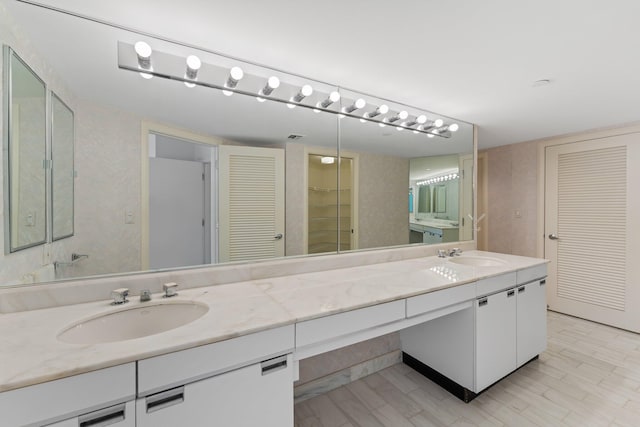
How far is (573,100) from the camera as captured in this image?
2.07 metres

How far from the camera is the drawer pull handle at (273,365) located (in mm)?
996

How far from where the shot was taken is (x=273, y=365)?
1.02m

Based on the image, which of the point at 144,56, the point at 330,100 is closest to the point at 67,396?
the point at 144,56

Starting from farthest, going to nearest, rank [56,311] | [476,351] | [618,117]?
[618,117] → [476,351] → [56,311]

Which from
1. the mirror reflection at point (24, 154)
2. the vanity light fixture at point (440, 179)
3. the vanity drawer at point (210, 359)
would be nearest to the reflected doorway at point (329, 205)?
the vanity light fixture at point (440, 179)

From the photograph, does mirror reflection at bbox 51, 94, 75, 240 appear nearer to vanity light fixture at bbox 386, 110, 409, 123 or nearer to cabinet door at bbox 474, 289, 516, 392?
vanity light fixture at bbox 386, 110, 409, 123

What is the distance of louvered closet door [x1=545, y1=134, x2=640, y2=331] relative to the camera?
8.79 ft

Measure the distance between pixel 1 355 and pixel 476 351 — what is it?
7.25ft

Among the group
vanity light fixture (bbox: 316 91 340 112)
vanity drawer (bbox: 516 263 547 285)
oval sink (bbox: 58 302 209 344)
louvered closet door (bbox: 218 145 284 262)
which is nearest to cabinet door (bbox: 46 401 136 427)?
oval sink (bbox: 58 302 209 344)

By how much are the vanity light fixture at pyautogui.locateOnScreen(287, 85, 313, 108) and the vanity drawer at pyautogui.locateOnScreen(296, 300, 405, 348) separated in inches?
52.6

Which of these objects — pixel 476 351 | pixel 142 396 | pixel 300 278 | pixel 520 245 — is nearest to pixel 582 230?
pixel 520 245

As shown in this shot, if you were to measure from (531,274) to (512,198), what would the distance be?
1849 millimetres

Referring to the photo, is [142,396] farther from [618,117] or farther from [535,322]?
[618,117]

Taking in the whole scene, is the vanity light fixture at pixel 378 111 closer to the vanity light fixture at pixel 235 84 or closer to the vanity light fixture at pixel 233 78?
the vanity light fixture at pixel 235 84
